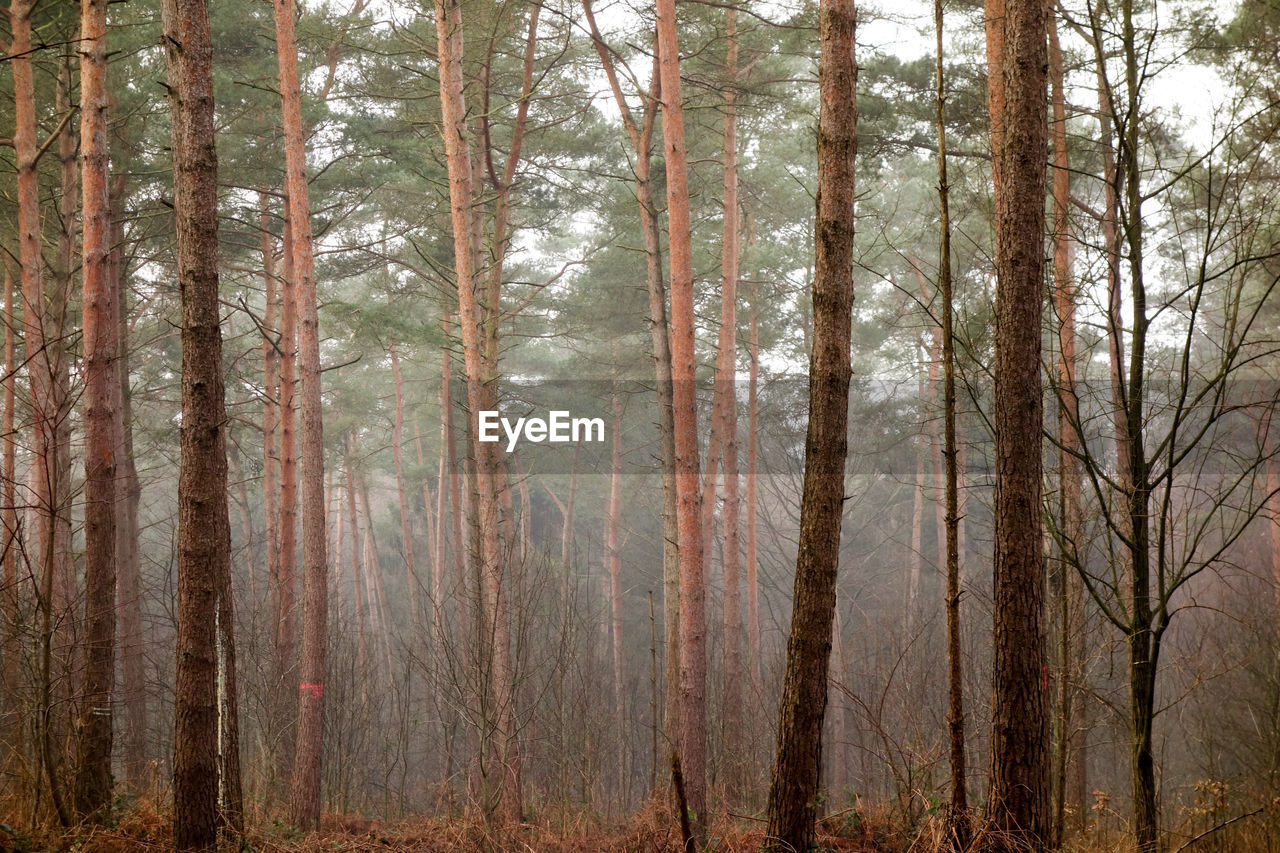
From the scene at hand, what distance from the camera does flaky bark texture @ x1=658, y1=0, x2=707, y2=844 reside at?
26.6 feet

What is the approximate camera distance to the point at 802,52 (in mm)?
11070

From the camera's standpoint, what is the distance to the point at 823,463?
16.5 ft

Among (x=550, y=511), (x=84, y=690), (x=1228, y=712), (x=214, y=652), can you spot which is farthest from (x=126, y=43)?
(x=550, y=511)

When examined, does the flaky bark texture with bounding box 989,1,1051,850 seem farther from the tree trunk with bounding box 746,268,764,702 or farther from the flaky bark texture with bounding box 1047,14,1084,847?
the tree trunk with bounding box 746,268,764,702

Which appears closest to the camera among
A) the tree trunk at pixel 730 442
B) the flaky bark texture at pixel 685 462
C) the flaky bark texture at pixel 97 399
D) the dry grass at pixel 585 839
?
the dry grass at pixel 585 839

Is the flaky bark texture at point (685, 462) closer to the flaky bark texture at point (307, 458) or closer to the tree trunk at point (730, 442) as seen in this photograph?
the tree trunk at point (730, 442)

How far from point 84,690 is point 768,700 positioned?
1059cm

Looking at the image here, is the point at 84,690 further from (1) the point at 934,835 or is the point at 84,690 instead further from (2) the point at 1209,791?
(2) the point at 1209,791

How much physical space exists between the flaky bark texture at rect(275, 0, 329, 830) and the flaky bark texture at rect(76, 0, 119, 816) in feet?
6.14

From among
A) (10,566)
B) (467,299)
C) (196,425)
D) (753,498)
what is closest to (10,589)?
(10,566)

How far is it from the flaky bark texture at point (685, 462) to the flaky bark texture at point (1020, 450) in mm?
3669

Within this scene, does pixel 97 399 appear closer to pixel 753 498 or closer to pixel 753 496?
pixel 753 496

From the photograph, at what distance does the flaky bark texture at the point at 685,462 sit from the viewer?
8.11m

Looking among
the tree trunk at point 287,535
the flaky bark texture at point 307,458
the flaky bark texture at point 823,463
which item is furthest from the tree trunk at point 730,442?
the flaky bark texture at point 823,463
